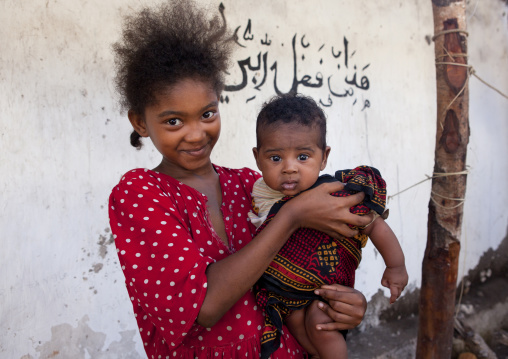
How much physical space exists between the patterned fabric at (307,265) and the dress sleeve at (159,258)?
277mm

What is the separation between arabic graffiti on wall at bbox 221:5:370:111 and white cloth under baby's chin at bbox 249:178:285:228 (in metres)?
1.67

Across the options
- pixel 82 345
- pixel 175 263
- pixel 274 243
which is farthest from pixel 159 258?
pixel 82 345

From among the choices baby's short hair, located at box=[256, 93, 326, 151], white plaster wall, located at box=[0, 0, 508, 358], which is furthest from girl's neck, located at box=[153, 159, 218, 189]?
white plaster wall, located at box=[0, 0, 508, 358]

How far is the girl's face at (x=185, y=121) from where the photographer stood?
1.31 meters

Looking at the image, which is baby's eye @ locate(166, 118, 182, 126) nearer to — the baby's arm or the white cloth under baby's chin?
the white cloth under baby's chin

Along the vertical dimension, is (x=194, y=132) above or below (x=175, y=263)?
above

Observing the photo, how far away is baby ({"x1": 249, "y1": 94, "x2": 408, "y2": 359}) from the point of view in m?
1.39

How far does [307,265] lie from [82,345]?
1.75 m

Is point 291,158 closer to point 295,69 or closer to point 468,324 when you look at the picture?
point 295,69

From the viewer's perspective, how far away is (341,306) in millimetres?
1358

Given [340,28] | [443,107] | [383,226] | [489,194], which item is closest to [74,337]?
[383,226]

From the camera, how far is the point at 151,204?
4.00 feet

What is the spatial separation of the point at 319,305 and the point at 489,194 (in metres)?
4.47

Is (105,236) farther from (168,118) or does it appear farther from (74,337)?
(168,118)
